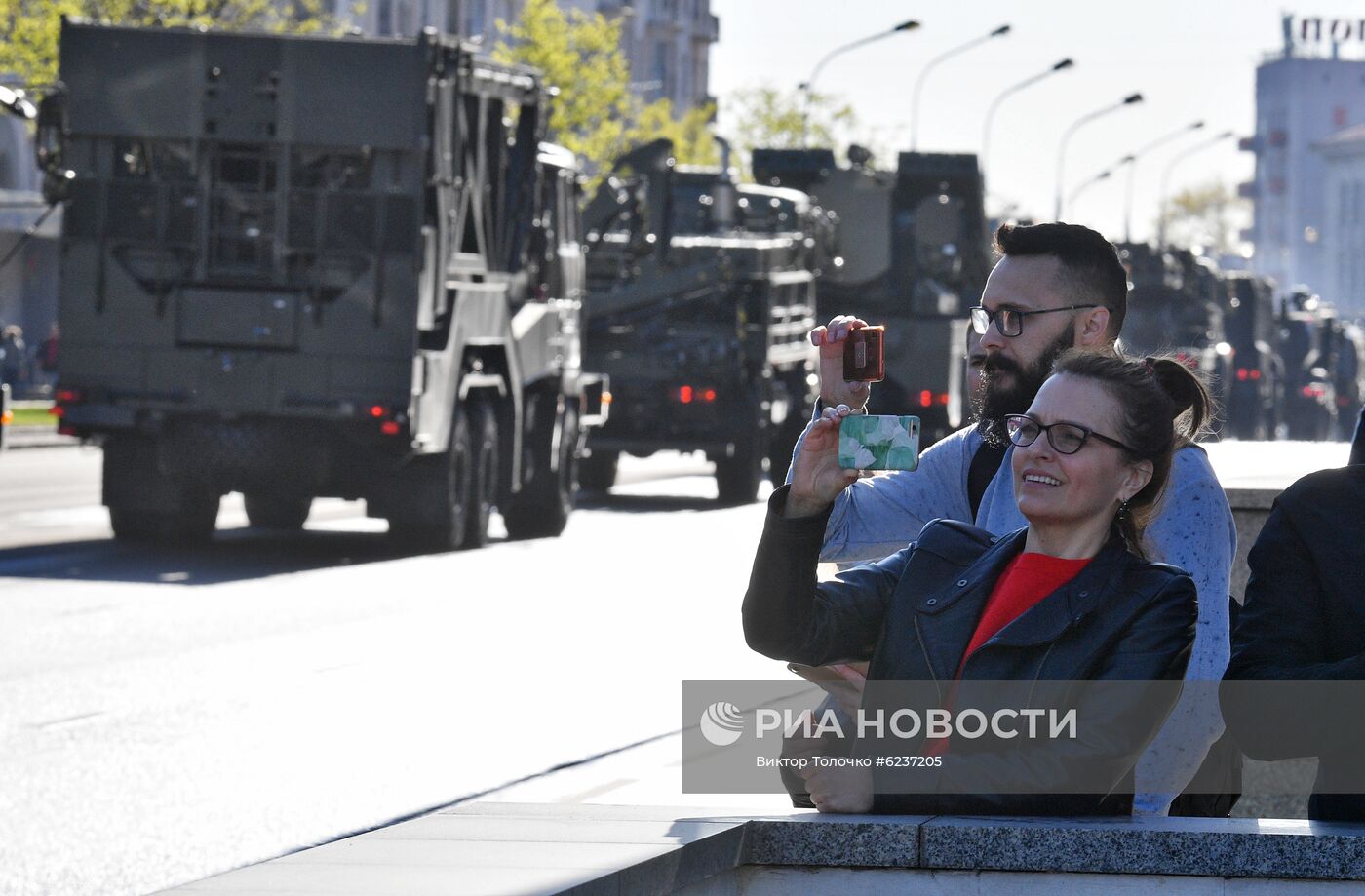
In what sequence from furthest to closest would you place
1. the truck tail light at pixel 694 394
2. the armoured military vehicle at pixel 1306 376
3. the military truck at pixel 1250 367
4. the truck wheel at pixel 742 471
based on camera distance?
the armoured military vehicle at pixel 1306 376 < the military truck at pixel 1250 367 < the truck wheel at pixel 742 471 < the truck tail light at pixel 694 394

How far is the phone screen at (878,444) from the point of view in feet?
12.0

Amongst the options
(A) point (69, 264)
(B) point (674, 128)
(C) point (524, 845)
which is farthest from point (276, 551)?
(B) point (674, 128)

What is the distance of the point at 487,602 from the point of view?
16.2 metres

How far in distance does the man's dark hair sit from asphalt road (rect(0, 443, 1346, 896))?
3549 millimetres

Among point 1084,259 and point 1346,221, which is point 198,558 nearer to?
point 1084,259

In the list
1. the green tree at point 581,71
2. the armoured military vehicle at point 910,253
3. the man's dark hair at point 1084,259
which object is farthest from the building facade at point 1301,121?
the man's dark hair at point 1084,259

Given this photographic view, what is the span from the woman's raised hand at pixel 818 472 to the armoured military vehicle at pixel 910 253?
92.5 ft

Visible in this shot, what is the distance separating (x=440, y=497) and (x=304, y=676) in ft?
23.7

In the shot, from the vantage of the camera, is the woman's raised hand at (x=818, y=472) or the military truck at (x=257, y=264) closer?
the woman's raised hand at (x=818, y=472)

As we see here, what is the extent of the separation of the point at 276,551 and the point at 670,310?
26.4 ft

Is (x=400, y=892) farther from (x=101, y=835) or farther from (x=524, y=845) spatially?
(x=101, y=835)

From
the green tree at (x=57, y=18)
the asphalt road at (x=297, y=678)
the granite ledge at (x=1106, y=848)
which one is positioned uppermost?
the green tree at (x=57, y=18)

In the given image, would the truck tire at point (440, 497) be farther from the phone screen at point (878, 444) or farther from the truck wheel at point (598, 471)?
the phone screen at point (878, 444)

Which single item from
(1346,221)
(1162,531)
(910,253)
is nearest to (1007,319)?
(1162,531)
